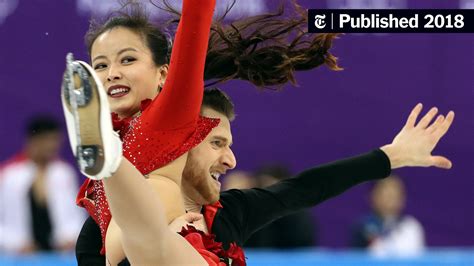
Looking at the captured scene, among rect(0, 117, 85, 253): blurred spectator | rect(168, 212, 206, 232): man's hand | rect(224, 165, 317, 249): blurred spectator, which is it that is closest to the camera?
rect(168, 212, 206, 232): man's hand

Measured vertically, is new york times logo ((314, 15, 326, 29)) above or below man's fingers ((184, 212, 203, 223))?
above

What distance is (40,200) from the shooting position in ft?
19.9

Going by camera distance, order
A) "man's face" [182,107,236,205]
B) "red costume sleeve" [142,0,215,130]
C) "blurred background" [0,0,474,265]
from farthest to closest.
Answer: "blurred background" [0,0,474,265] < "man's face" [182,107,236,205] < "red costume sleeve" [142,0,215,130]

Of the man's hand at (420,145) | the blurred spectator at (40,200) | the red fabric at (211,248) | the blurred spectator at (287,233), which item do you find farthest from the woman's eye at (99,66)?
the blurred spectator at (40,200)

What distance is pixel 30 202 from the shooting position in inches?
238

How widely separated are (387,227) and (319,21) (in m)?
Answer: 2.89

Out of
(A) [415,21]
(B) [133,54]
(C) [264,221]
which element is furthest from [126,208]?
(A) [415,21]

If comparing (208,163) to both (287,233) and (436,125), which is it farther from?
(287,233)

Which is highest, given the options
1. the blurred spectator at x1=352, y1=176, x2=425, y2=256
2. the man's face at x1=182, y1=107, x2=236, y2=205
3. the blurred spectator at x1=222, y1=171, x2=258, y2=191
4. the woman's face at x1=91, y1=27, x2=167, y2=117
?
the woman's face at x1=91, y1=27, x2=167, y2=117

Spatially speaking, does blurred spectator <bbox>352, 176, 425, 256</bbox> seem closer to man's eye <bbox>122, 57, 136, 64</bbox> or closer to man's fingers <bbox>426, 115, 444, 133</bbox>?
man's fingers <bbox>426, 115, 444, 133</bbox>

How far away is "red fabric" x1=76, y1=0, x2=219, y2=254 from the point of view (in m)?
2.65

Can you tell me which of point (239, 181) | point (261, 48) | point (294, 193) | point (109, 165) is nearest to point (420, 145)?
point (294, 193)

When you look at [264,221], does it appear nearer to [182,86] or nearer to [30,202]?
[182,86]

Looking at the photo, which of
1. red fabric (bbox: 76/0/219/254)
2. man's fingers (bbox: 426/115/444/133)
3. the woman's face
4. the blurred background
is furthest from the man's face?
the blurred background
